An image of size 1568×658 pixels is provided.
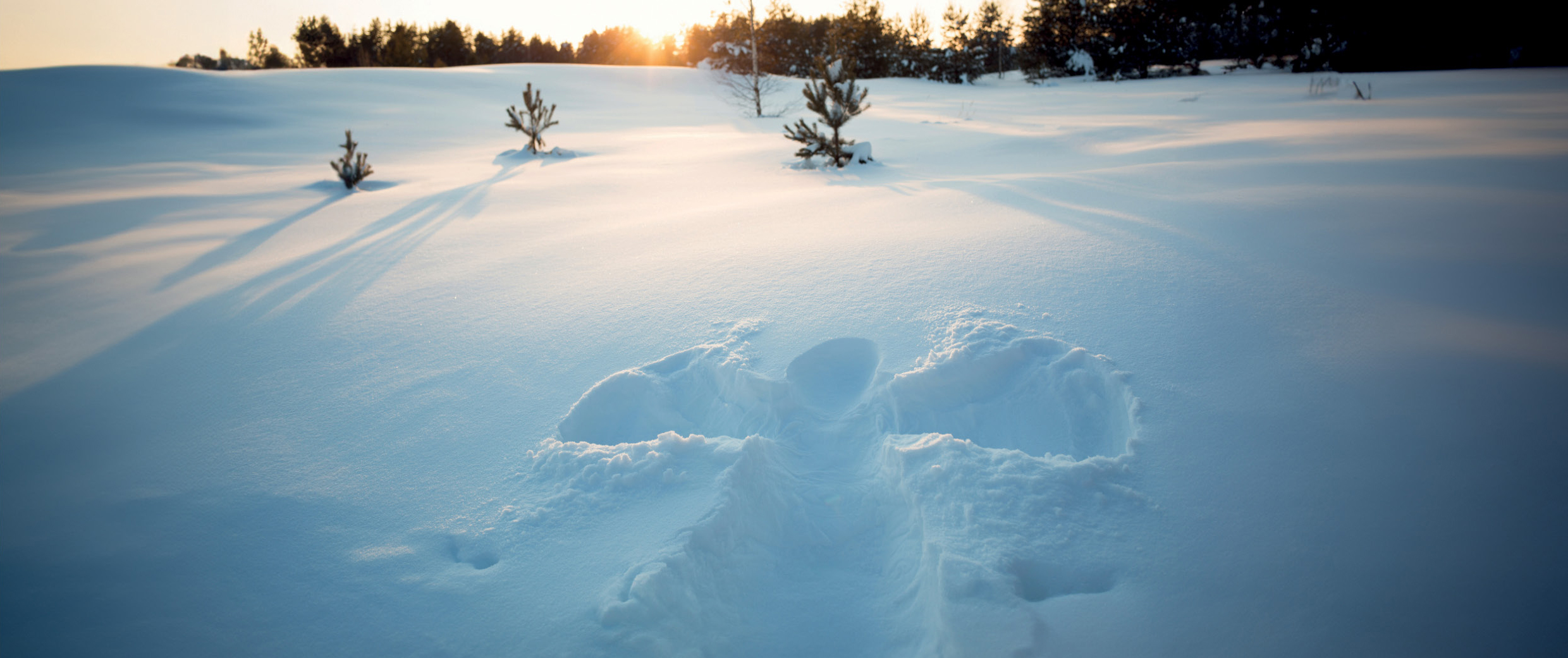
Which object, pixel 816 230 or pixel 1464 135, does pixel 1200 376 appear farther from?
pixel 1464 135

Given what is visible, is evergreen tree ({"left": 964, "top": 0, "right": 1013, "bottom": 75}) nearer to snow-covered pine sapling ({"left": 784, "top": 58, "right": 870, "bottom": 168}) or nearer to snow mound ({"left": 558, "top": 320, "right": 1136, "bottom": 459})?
snow-covered pine sapling ({"left": 784, "top": 58, "right": 870, "bottom": 168})

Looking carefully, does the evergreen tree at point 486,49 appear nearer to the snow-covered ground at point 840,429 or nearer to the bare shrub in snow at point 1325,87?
the snow-covered ground at point 840,429

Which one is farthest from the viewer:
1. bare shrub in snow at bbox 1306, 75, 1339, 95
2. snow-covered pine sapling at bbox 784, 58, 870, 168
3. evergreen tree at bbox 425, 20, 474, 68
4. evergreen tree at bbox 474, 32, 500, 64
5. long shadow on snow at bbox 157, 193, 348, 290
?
evergreen tree at bbox 474, 32, 500, 64

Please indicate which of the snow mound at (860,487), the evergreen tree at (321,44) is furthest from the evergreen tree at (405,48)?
Result: the snow mound at (860,487)

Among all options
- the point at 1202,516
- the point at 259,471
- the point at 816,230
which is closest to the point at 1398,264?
the point at 1202,516

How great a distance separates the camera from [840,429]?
2332 mm

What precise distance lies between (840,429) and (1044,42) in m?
25.7

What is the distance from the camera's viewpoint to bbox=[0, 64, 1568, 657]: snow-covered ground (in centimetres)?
160

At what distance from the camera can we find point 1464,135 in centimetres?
474

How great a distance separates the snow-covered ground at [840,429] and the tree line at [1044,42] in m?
9.22

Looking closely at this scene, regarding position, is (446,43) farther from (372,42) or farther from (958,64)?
(958,64)

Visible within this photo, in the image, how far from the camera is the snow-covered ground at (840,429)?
1602mm

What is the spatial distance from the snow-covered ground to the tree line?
922cm

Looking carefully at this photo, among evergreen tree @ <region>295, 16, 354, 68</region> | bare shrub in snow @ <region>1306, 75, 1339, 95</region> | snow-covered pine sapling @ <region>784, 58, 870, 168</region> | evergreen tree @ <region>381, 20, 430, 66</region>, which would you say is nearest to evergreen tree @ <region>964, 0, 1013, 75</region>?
bare shrub in snow @ <region>1306, 75, 1339, 95</region>
